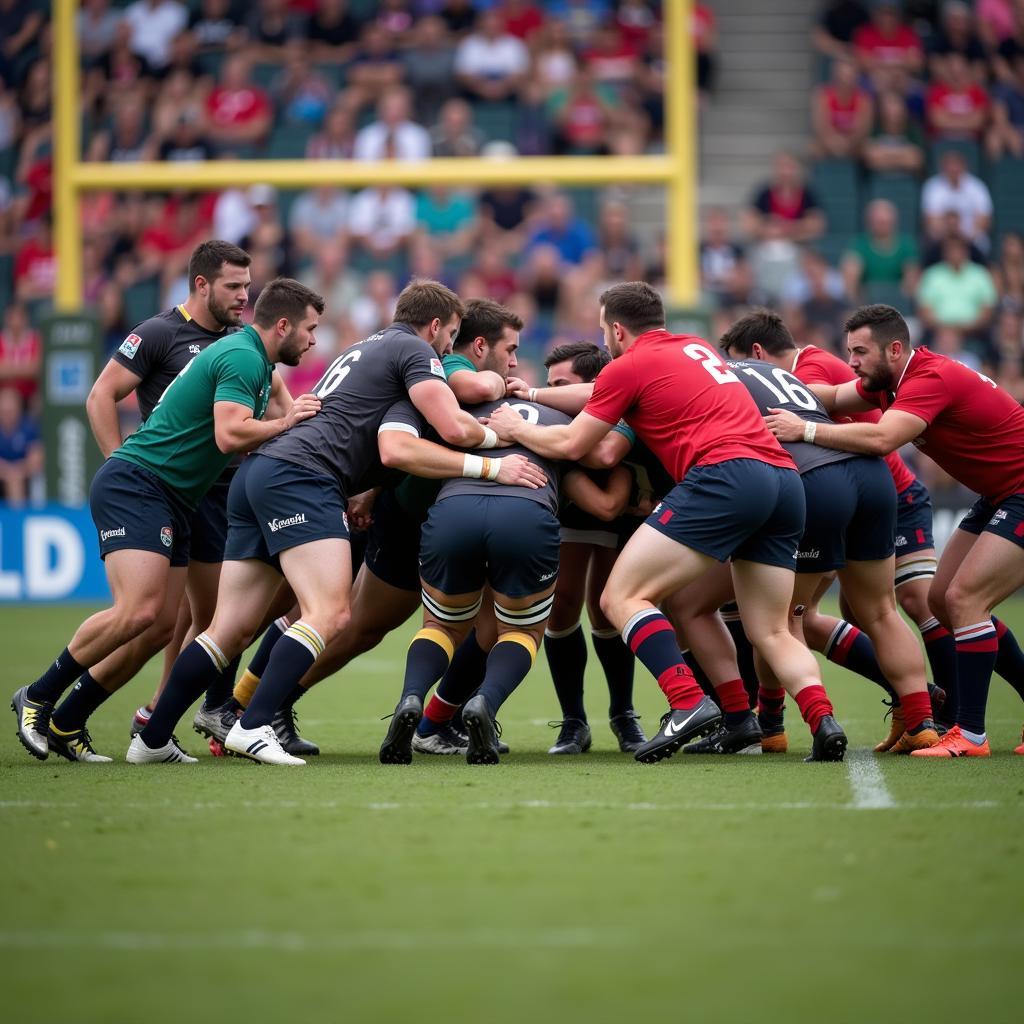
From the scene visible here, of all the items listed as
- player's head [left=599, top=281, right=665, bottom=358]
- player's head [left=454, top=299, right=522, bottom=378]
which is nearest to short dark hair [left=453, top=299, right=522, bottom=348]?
player's head [left=454, top=299, right=522, bottom=378]

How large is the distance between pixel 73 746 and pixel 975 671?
12.1 ft

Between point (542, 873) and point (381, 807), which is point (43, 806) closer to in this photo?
point (381, 807)

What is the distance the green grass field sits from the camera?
10.5 ft

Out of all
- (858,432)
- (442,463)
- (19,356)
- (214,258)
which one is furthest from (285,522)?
(19,356)

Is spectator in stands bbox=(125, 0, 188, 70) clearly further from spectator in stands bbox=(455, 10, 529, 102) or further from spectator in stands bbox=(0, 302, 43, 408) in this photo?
spectator in stands bbox=(0, 302, 43, 408)

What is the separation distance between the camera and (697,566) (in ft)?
20.5

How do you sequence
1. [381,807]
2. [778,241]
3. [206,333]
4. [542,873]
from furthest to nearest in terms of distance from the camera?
[778,241], [206,333], [381,807], [542,873]

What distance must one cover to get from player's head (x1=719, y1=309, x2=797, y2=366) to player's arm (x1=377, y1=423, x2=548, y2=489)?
1.45 meters

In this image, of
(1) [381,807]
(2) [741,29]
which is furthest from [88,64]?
(1) [381,807]

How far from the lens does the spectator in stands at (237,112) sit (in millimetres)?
18594

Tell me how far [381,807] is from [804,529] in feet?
7.37

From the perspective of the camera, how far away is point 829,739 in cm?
614

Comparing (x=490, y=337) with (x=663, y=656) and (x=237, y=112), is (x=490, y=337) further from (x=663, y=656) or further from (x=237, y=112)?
(x=237, y=112)

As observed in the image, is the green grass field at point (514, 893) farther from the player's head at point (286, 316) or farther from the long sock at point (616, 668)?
the player's head at point (286, 316)
